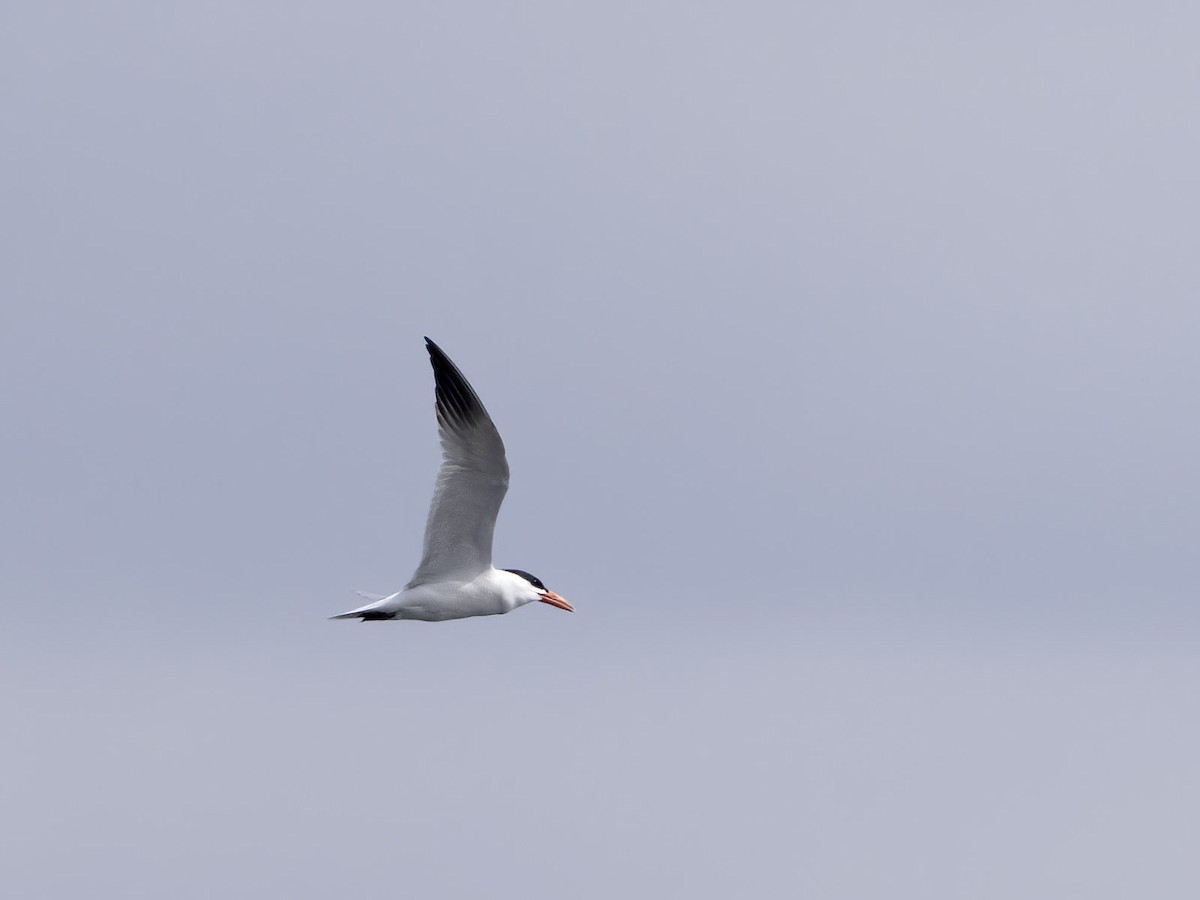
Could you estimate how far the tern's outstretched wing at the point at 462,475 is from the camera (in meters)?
26.6

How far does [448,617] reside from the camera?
27.9 m

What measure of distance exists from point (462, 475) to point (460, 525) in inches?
32.2

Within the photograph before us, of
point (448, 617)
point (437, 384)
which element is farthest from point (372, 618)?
point (437, 384)

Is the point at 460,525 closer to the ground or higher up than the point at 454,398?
closer to the ground

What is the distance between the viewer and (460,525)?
27.3 metres

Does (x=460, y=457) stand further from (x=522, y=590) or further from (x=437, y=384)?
(x=522, y=590)

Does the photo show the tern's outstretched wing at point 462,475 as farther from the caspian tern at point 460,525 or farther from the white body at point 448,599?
the white body at point 448,599

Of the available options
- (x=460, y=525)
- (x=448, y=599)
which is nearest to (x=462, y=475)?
(x=460, y=525)

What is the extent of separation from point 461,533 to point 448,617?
130 cm

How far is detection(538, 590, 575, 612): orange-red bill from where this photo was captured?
2936cm

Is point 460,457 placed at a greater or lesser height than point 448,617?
greater

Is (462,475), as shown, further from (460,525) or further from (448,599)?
(448,599)

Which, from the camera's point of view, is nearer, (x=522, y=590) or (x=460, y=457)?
(x=460, y=457)

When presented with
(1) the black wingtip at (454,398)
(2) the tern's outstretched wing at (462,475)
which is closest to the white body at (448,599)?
(2) the tern's outstretched wing at (462,475)
